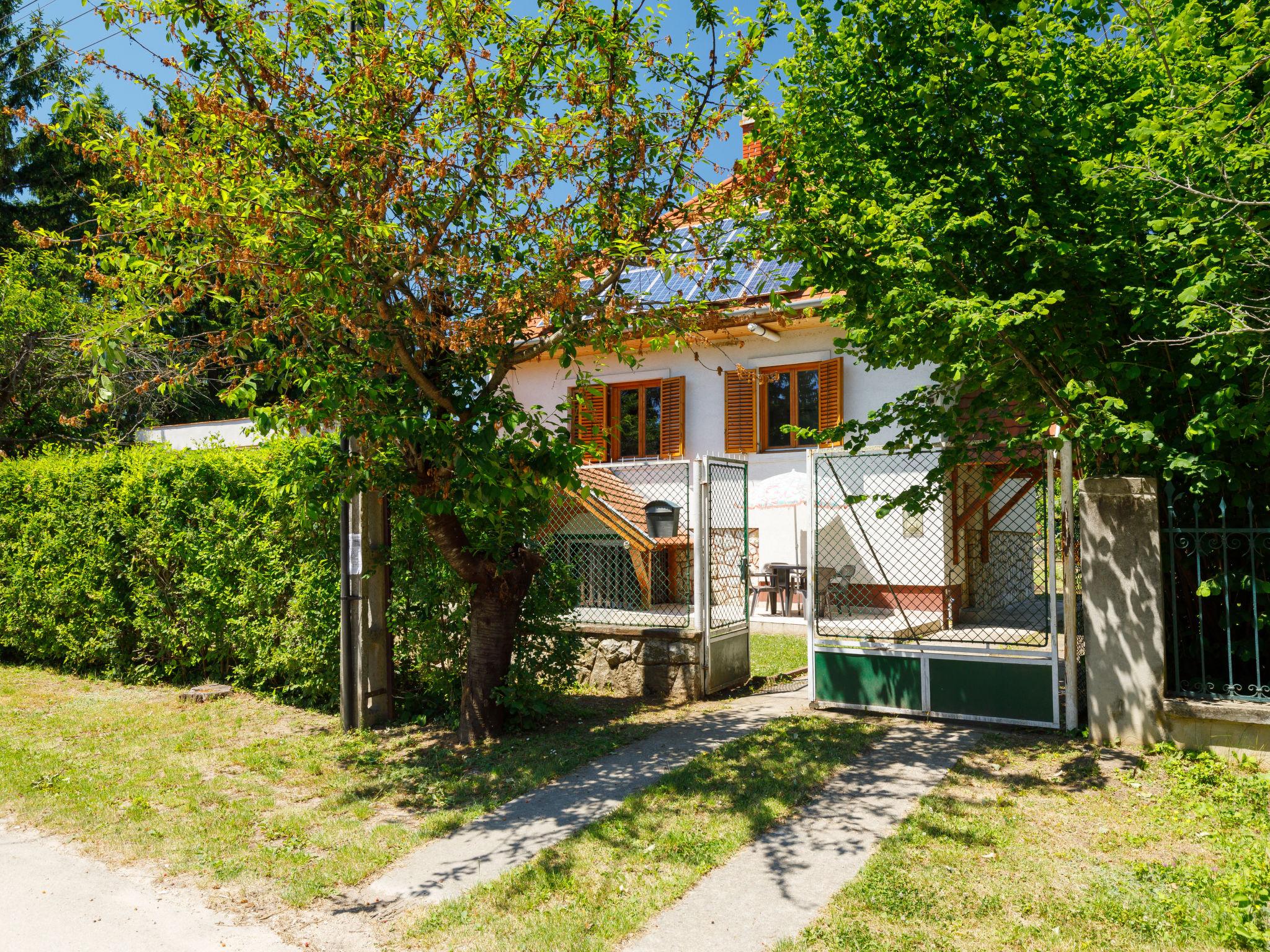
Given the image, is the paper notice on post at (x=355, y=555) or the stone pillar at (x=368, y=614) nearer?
the paper notice on post at (x=355, y=555)

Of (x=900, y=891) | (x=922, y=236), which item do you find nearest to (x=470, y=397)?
(x=922, y=236)

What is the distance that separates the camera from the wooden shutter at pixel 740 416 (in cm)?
1503

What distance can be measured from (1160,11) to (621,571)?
6.80 metres

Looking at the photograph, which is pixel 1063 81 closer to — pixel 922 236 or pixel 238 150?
pixel 922 236

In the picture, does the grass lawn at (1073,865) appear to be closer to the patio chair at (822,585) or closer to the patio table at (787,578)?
the patio chair at (822,585)

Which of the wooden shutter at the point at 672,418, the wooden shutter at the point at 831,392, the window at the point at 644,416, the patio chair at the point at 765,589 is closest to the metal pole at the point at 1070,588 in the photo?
the patio chair at the point at 765,589

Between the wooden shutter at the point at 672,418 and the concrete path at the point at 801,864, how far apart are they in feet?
30.8

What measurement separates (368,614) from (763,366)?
29.8 ft

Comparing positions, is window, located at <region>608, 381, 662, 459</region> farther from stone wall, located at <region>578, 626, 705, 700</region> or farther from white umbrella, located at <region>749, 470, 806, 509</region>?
stone wall, located at <region>578, 626, 705, 700</region>

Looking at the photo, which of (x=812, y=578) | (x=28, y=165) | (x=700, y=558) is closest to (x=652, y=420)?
(x=700, y=558)

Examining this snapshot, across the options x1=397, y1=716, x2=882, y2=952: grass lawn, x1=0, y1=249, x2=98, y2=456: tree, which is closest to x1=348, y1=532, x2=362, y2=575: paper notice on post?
x1=397, y1=716, x2=882, y2=952: grass lawn

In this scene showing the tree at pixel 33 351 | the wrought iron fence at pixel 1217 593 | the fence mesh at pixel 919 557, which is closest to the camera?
the wrought iron fence at pixel 1217 593

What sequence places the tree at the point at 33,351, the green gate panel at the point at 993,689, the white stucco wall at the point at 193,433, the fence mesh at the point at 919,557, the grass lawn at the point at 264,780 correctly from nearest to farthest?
the grass lawn at the point at 264,780, the green gate panel at the point at 993,689, the fence mesh at the point at 919,557, the tree at the point at 33,351, the white stucco wall at the point at 193,433

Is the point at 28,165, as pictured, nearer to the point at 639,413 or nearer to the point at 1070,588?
the point at 639,413
